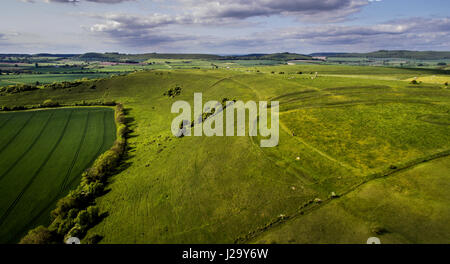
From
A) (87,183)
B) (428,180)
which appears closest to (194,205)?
(87,183)

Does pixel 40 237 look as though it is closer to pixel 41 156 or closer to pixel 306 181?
pixel 41 156

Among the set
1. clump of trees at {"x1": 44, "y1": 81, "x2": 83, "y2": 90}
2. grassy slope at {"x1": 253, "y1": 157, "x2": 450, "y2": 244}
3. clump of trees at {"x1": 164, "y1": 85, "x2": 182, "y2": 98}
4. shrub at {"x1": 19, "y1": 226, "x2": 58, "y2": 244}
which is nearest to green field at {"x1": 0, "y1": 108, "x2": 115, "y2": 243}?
shrub at {"x1": 19, "y1": 226, "x2": 58, "y2": 244}

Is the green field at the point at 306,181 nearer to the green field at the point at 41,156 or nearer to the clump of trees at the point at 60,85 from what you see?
the green field at the point at 41,156

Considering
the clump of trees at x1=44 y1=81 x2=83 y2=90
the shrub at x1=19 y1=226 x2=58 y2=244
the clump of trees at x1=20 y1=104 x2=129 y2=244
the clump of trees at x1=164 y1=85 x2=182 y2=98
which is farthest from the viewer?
the clump of trees at x1=44 y1=81 x2=83 y2=90

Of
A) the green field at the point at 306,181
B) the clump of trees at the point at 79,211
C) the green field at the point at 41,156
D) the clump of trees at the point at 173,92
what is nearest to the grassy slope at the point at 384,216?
the green field at the point at 306,181

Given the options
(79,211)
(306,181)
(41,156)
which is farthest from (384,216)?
(41,156)

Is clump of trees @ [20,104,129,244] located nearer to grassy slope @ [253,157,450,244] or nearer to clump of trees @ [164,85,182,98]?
grassy slope @ [253,157,450,244]

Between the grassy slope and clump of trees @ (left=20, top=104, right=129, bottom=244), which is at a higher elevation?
the grassy slope
